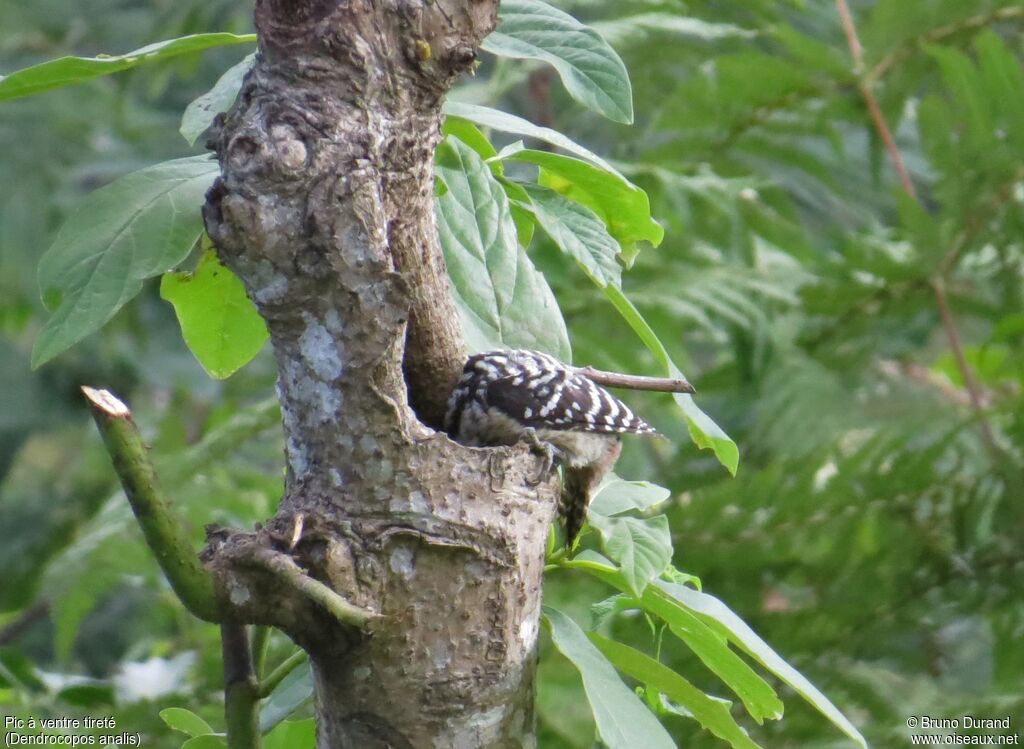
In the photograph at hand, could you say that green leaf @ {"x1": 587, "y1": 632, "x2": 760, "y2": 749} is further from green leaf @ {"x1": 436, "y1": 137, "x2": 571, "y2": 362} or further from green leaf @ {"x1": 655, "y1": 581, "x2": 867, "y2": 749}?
green leaf @ {"x1": 436, "y1": 137, "x2": 571, "y2": 362}

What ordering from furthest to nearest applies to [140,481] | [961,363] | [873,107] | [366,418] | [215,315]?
[873,107], [961,363], [215,315], [366,418], [140,481]

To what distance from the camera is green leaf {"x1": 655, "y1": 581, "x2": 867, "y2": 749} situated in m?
1.14

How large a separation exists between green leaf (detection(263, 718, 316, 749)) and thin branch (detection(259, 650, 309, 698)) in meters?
0.08

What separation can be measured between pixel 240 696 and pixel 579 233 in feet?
1.95

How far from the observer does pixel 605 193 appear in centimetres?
140

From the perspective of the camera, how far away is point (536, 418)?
5.55ft

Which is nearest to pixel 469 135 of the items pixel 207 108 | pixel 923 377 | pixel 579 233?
pixel 579 233

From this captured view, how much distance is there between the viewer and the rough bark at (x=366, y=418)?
3.46 ft

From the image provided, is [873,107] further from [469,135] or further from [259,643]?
[259,643]

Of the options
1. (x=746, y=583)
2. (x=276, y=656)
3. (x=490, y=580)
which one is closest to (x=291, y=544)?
(x=490, y=580)

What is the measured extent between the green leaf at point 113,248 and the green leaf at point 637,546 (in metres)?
0.50

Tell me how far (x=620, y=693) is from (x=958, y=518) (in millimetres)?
2108

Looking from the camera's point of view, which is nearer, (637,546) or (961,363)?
(637,546)

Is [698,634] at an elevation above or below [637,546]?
below
